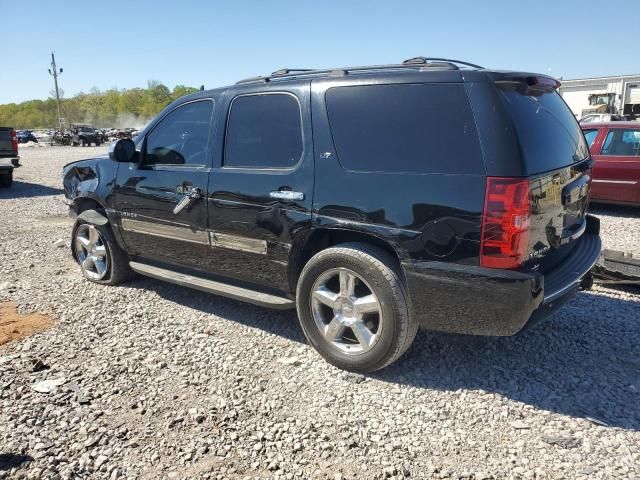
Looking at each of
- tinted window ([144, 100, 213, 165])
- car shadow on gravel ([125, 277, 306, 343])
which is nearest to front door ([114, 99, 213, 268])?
tinted window ([144, 100, 213, 165])

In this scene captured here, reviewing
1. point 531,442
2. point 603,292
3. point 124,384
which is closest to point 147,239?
point 124,384

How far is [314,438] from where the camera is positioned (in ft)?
8.93

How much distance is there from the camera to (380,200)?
308 centimetres

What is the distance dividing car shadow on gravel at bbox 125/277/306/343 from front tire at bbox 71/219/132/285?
0.70ft

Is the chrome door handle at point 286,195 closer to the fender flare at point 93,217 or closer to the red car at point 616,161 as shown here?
the fender flare at point 93,217

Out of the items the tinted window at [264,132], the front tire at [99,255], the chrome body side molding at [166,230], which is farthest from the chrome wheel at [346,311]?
the front tire at [99,255]

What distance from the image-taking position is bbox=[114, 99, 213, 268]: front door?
161 inches

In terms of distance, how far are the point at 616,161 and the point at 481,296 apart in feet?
23.8

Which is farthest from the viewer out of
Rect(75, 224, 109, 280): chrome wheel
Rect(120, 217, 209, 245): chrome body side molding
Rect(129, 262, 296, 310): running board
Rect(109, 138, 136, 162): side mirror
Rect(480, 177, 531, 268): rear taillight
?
Rect(75, 224, 109, 280): chrome wheel

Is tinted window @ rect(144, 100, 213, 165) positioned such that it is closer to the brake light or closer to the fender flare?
the fender flare

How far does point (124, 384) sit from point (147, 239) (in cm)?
166

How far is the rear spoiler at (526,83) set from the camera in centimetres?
289

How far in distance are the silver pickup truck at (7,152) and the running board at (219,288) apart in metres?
11.1

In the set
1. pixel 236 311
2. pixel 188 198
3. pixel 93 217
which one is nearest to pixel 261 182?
pixel 188 198
